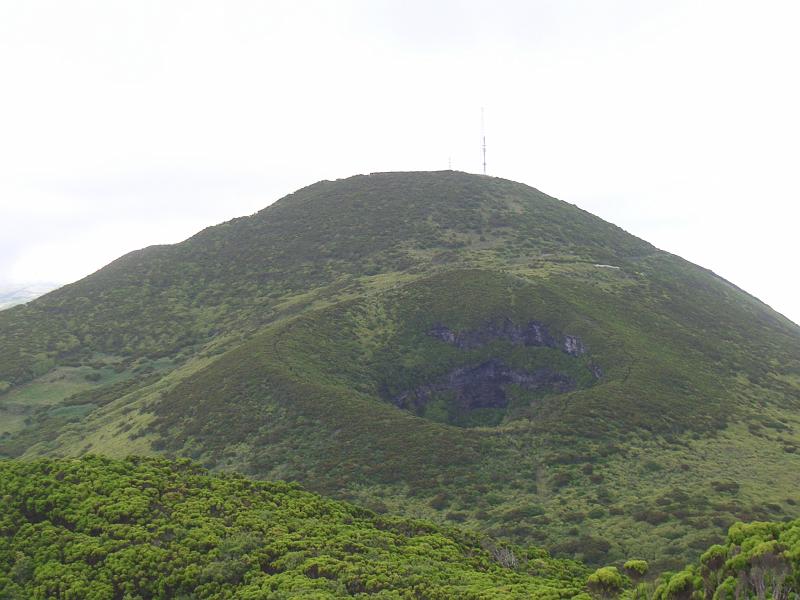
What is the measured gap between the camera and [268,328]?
260 feet

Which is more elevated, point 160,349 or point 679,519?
point 160,349

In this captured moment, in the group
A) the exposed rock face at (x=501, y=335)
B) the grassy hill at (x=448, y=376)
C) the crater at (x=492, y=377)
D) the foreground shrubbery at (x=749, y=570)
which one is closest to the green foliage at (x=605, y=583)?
the foreground shrubbery at (x=749, y=570)

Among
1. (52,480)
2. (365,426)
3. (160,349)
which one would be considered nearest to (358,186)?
(160,349)

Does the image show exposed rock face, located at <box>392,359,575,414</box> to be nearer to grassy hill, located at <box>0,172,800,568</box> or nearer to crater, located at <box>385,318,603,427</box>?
crater, located at <box>385,318,603,427</box>

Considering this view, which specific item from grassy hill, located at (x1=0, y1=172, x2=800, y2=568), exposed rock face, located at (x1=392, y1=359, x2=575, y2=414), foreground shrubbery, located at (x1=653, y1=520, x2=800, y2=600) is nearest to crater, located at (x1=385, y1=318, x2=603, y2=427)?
exposed rock face, located at (x1=392, y1=359, x2=575, y2=414)

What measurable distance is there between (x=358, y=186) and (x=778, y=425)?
102m

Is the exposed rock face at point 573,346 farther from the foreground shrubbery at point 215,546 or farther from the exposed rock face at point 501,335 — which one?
the foreground shrubbery at point 215,546

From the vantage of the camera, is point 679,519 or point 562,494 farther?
point 562,494

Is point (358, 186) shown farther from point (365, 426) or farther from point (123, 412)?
point (365, 426)

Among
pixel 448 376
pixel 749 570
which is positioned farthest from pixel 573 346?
pixel 749 570

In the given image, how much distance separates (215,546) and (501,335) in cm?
5340

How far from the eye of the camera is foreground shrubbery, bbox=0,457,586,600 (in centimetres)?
1933

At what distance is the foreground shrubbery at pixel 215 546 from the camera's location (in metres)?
19.3

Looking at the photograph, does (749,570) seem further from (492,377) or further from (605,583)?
(492,377)
